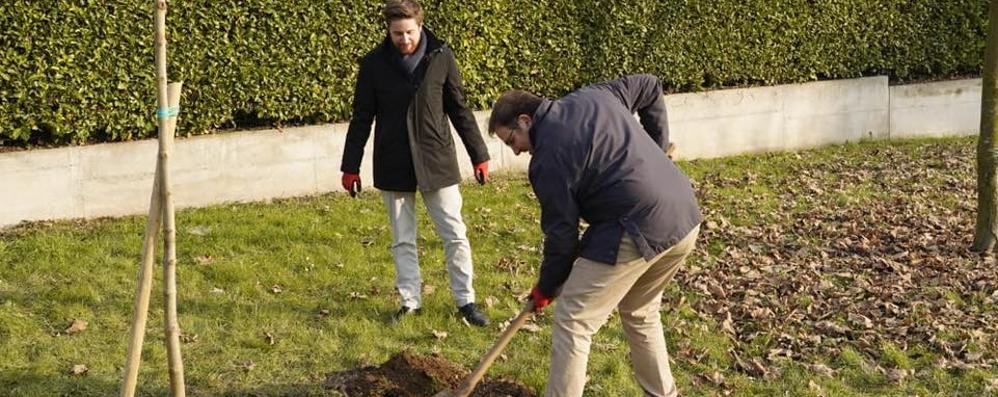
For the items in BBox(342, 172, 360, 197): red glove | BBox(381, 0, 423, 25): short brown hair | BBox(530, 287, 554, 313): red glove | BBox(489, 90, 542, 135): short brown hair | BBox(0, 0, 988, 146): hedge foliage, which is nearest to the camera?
BBox(489, 90, 542, 135): short brown hair

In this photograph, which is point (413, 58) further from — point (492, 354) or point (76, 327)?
point (76, 327)

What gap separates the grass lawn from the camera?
6.48 meters

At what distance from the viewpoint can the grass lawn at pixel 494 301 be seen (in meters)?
6.48

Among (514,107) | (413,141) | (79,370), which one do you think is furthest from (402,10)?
(79,370)

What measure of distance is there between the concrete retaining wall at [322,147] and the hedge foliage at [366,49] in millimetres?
215

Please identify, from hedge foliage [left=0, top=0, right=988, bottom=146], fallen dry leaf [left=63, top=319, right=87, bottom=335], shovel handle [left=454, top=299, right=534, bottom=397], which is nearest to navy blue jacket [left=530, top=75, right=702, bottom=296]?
shovel handle [left=454, top=299, right=534, bottom=397]

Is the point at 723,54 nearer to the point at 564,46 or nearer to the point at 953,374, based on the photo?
the point at 564,46

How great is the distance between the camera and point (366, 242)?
359 inches

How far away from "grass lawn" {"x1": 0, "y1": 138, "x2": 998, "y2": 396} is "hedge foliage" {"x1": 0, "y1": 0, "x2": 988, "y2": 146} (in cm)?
90

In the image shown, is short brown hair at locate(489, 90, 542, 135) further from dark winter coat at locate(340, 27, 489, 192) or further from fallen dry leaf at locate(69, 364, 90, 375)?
fallen dry leaf at locate(69, 364, 90, 375)

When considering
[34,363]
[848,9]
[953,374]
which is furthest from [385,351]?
[848,9]

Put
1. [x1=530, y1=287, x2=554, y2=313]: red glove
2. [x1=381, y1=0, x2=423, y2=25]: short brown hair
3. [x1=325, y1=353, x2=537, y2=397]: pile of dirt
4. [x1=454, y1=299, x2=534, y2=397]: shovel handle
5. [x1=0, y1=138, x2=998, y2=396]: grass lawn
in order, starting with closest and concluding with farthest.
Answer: [x1=530, y1=287, x2=554, y2=313]: red glove < [x1=454, y1=299, x2=534, y2=397]: shovel handle < [x1=325, y1=353, x2=537, y2=397]: pile of dirt < [x1=0, y1=138, x2=998, y2=396]: grass lawn < [x1=381, y1=0, x2=423, y2=25]: short brown hair

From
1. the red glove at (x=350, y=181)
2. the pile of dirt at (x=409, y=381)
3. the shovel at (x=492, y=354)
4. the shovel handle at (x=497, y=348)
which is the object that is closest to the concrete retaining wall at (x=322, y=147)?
the red glove at (x=350, y=181)

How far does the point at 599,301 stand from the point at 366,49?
6.20m
